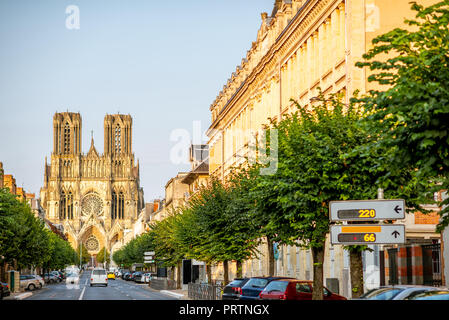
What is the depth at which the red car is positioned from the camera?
23853 millimetres

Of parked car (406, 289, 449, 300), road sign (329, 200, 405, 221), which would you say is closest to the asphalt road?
road sign (329, 200, 405, 221)

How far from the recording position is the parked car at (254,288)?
84.2 feet

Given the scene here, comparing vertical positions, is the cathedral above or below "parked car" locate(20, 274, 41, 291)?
above

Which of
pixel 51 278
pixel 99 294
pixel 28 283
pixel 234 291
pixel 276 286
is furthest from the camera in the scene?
pixel 51 278

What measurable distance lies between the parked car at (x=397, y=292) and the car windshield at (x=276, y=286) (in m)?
8.42

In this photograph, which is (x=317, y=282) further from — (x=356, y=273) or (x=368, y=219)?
(x=368, y=219)

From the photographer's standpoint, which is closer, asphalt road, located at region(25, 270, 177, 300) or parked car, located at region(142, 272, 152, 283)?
asphalt road, located at region(25, 270, 177, 300)

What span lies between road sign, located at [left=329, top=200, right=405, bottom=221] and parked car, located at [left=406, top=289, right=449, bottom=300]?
332 centimetres

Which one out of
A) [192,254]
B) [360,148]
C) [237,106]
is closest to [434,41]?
[360,148]

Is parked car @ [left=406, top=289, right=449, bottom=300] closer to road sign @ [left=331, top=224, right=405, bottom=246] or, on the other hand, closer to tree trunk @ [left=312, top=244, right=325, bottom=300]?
road sign @ [left=331, top=224, right=405, bottom=246]

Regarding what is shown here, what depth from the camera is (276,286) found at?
24.2 m

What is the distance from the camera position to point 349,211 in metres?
17.6

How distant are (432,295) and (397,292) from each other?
93 centimetres

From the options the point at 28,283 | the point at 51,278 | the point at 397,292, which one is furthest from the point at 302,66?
the point at 51,278
